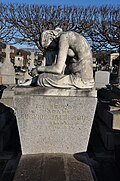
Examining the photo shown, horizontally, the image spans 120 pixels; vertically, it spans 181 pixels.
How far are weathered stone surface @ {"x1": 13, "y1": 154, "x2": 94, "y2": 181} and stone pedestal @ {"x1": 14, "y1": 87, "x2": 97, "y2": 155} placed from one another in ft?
0.64

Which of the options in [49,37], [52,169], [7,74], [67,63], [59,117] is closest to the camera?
[52,169]

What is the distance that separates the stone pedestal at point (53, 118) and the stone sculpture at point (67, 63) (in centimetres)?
19

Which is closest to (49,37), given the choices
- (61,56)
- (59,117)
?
(61,56)

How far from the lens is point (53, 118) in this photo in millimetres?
3805

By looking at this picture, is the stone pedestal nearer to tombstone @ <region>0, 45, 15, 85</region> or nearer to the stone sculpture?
the stone sculpture

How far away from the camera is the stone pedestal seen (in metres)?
3.70

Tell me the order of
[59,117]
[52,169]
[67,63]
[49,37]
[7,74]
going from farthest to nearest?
1. [7,74]
2. [67,63]
3. [49,37]
4. [59,117]
5. [52,169]

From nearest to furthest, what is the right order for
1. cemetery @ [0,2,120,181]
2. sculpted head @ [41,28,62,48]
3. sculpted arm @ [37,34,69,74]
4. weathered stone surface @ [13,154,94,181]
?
weathered stone surface @ [13,154,94,181] < cemetery @ [0,2,120,181] < sculpted arm @ [37,34,69,74] < sculpted head @ [41,28,62,48]

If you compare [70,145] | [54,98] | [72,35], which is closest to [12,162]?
[70,145]

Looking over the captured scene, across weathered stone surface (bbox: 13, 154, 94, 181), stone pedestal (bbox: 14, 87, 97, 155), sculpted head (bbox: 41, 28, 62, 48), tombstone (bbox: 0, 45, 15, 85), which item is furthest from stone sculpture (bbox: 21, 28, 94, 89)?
tombstone (bbox: 0, 45, 15, 85)

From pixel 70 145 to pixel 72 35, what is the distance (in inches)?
71.4

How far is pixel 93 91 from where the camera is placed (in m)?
3.80

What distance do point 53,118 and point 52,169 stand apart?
79 cm

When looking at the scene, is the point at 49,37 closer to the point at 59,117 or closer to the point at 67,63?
the point at 67,63
